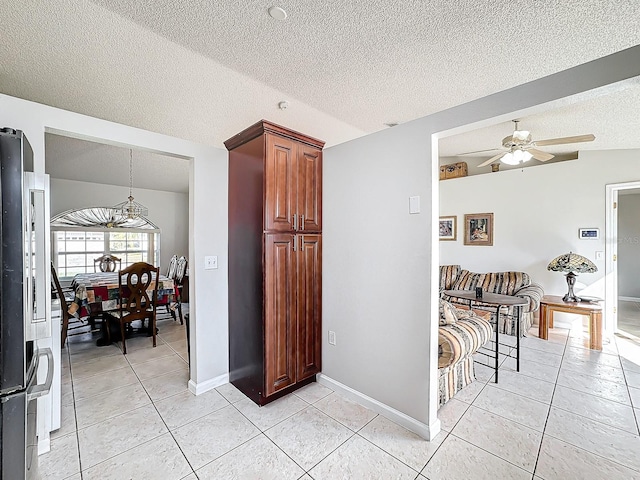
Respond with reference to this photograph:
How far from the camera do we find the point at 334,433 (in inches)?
76.9

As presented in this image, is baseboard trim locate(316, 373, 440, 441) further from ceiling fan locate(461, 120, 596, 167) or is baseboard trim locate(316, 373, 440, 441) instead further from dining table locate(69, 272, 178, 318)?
ceiling fan locate(461, 120, 596, 167)

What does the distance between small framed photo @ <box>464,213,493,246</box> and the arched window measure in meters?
6.22

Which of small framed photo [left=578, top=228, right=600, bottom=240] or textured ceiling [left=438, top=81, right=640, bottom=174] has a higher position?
textured ceiling [left=438, top=81, right=640, bottom=174]

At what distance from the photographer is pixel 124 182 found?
558 centimetres

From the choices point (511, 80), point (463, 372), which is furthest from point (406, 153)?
point (463, 372)

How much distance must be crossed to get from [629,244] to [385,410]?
7.45 meters

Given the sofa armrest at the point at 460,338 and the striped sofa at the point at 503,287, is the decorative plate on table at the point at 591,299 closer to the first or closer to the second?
the striped sofa at the point at 503,287

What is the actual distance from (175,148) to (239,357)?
6.19 ft

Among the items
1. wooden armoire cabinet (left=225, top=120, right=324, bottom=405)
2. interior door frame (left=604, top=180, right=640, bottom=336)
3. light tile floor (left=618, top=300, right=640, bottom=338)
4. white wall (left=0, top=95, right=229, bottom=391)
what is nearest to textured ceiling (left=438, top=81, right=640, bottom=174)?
interior door frame (left=604, top=180, right=640, bottom=336)

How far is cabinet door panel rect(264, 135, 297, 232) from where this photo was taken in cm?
220

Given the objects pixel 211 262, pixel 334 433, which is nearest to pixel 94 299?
pixel 211 262

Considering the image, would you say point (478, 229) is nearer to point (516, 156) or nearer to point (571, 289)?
point (571, 289)

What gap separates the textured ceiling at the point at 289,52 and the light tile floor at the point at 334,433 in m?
2.64

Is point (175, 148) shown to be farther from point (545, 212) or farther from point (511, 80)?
point (545, 212)
